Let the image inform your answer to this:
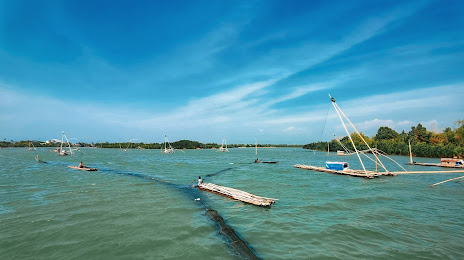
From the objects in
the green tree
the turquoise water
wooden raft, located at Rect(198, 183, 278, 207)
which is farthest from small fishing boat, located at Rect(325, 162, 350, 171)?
the green tree

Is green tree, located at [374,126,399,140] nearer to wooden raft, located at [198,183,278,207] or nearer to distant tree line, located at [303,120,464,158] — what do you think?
distant tree line, located at [303,120,464,158]

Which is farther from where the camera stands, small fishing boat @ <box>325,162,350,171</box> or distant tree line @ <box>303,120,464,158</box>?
distant tree line @ <box>303,120,464,158</box>

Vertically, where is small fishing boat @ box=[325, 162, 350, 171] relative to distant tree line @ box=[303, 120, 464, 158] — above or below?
below

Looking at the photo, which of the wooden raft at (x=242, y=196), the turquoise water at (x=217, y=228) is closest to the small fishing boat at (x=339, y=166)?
the turquoise water at (x=217, y=228)

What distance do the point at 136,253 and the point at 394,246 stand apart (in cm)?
1202

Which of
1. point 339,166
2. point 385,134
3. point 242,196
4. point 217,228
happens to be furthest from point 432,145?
point 217,228

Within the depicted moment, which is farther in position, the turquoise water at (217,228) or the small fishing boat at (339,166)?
the small fishing boat at (339,166)

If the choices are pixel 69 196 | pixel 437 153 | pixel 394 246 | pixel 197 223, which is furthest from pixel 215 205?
pixel 437 153

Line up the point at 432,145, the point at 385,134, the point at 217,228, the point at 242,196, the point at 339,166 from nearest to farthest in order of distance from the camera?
the point at 217,228
the point at 242,196
the point at 339,166
the point at 432,145
the point at 385,134

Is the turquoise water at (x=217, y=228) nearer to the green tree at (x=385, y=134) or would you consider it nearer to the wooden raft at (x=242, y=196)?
the wooden raft at (x=242, y=196)

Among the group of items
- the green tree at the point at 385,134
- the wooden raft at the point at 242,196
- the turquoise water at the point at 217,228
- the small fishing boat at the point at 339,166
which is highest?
the green tree at the point at 385,134

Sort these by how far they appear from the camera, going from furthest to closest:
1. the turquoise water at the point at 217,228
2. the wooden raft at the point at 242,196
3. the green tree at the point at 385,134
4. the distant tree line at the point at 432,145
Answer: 1. the green tree at the point at 385,134
2. the distant tree line at the point at 432,145
3. the wooden raft at the point at 242,196
4. the turquoise water at the point at 217,228

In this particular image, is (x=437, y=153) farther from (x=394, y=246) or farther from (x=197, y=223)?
(x=197, y=223)

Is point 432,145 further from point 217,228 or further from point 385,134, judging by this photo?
point 217,228
